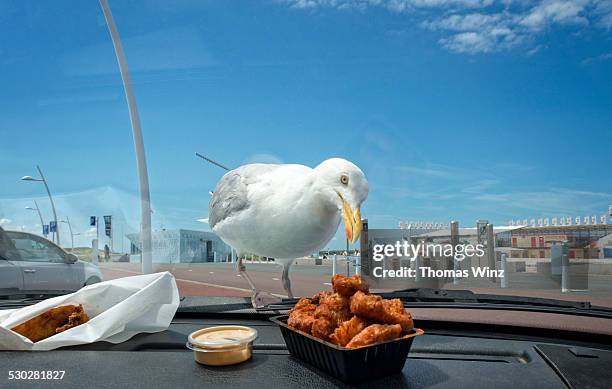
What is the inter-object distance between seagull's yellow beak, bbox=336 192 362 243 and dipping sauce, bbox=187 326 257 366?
700 millimetres

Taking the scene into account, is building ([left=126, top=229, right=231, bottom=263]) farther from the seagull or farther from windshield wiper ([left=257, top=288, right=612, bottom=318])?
windshield wiper ([left=257, top=288, right=612, bottom=318])

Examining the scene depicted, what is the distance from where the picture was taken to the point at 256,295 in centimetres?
276

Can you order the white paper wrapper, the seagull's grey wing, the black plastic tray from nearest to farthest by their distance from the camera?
the black plastic tray → the white paper wrapper → the seagull's grey wing

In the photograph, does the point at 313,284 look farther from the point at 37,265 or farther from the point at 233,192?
the point at 37,265

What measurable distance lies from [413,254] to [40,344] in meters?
2.14

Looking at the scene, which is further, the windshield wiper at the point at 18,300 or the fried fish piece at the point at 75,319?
the windshield wiper at the point at 18,300

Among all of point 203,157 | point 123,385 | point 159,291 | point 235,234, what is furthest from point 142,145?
point 123,385

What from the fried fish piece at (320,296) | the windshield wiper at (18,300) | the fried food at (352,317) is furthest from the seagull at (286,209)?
the windshield wiper at (18,300)

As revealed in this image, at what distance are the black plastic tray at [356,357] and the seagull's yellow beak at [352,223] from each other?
2.25ft

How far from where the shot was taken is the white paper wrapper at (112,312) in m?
2.02

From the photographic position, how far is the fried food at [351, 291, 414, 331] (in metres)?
1.52

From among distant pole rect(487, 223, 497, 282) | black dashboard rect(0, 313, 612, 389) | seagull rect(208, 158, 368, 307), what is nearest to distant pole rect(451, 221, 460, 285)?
distant pole rect(487, 223, 497, 282)

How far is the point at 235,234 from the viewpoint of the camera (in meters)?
2.71

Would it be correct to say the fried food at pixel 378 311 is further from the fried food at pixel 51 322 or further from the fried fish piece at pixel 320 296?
the fried food at pixel 51 322
